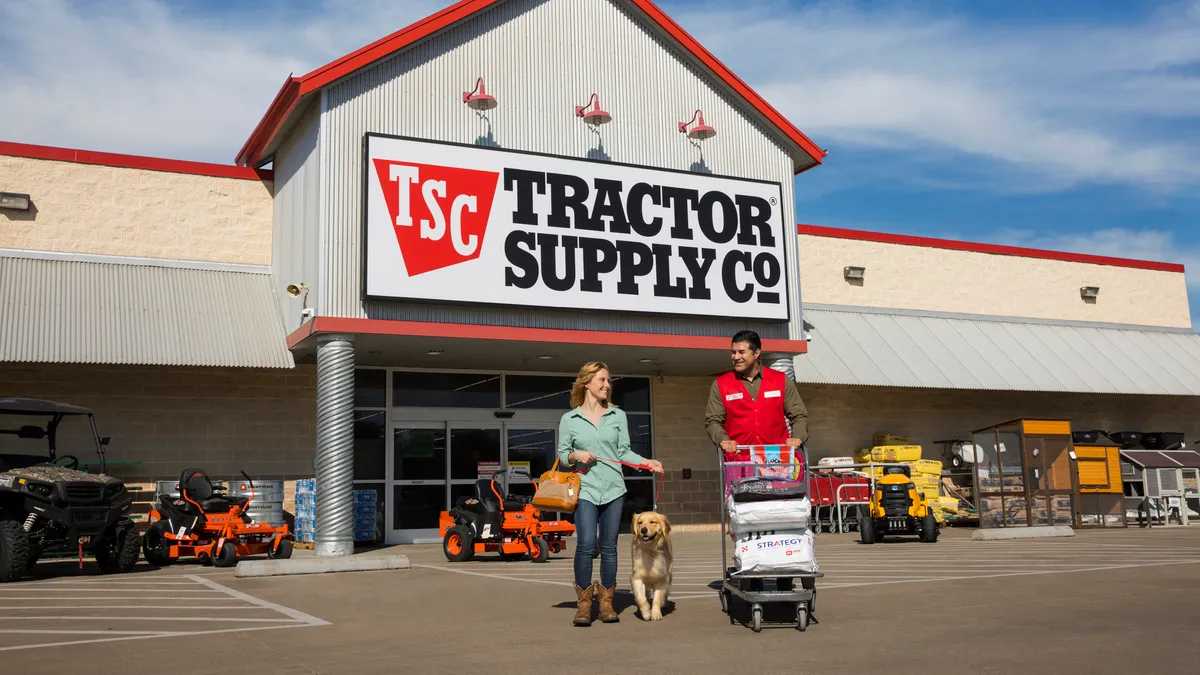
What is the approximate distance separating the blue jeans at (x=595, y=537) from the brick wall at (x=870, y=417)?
14161mm

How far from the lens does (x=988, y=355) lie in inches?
953

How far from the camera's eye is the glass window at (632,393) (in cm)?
2178

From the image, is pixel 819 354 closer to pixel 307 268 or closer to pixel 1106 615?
pixel 307 268

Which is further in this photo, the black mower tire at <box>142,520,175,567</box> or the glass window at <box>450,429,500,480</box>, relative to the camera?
the glass window at <box>450,429,500,480</box>

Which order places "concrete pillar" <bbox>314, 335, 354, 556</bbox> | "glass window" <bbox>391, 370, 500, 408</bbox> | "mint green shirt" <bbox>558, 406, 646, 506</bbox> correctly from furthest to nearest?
"glass window" <bbox>391, 370, 500, 408</bbox>, "concrete pillar" <bbox>314, 335, 354, 556</bbox>, "mint green shirt" <bbox>558, 406, 646, 506</bbox>

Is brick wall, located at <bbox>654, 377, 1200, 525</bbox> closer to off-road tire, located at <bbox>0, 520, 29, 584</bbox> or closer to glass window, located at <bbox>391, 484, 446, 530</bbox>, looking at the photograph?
glass window, located at <bbox>391, 484, 446, 530</bbox>

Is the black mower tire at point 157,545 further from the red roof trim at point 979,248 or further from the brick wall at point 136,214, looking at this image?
the red roof trim at point 979,248

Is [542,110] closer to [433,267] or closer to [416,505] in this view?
[433,267]

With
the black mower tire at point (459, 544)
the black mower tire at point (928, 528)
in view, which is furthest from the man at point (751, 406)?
the black mower tire at point (928, 528)

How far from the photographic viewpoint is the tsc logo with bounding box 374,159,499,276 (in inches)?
640

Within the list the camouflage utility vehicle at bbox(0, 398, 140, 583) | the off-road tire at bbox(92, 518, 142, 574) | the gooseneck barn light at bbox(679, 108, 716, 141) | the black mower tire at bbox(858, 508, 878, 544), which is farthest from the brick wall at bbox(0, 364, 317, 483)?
the black mower tire at bbox(858, 508, 878, 544)

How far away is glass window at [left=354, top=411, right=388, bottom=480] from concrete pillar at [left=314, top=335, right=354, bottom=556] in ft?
11.1

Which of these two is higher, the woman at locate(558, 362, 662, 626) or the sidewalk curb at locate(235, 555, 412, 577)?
the woman at locate(558, 362, 662, 626)

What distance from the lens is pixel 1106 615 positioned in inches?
279
